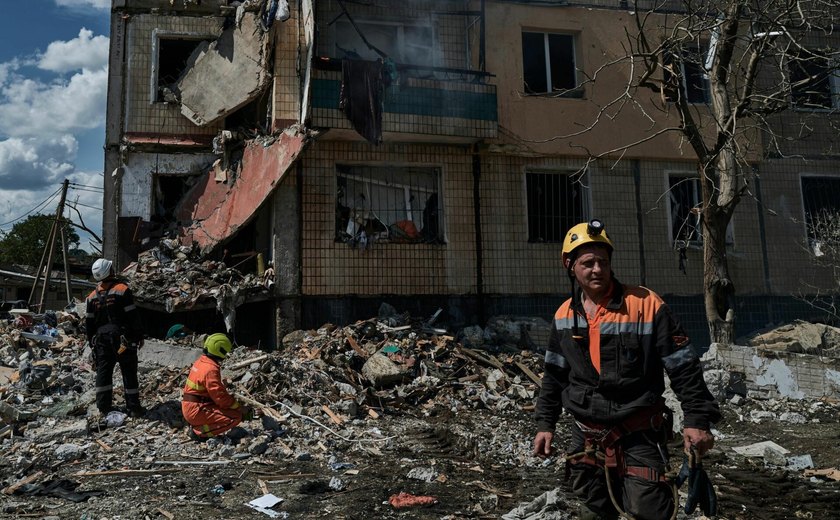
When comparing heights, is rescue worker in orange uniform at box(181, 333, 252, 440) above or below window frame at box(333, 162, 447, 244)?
below

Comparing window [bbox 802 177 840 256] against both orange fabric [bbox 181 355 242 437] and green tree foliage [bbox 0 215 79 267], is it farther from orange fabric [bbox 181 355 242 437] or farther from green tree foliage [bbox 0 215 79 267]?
green tree foliage [bbox 0 215 79 267]

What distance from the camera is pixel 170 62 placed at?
12.7 m

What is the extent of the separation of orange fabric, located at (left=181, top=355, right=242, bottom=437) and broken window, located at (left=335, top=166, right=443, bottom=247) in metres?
4.84

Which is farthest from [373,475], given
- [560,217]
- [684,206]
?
[684,206]

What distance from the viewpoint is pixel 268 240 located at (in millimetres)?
11461

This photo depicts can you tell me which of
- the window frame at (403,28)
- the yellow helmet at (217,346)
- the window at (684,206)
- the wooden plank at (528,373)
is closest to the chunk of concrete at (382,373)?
the wooden plank at (528,373)

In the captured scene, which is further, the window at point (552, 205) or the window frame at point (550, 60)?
the window frame at point (550, 60)

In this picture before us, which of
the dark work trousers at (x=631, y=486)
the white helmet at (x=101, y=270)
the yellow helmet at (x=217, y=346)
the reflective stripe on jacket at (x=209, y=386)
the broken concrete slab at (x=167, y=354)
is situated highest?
the white helmet at (x=101, y=270)

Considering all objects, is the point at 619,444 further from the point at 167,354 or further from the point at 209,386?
the point at 167,354

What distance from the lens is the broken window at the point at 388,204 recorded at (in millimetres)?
11125

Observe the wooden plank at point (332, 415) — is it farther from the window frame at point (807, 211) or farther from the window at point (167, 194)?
the window frame at point (807, 211)

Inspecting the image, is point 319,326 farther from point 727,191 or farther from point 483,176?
point 727,191

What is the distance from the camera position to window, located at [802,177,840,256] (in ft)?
40.5

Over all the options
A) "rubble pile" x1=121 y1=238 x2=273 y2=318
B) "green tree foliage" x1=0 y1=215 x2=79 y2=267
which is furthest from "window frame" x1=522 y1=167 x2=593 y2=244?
"green tree foliage" x1=0 y1=215 x2=79 y2=267
